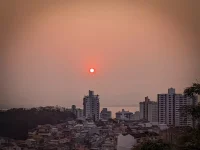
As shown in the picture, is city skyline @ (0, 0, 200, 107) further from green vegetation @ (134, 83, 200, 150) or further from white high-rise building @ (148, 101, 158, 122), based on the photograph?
green vegetation @ (134, 83, 200, 150)

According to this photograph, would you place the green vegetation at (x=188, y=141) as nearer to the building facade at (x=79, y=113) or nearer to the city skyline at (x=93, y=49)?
the city skyline at (x=93, y=49)

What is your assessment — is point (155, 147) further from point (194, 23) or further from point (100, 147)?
point (194, 23)

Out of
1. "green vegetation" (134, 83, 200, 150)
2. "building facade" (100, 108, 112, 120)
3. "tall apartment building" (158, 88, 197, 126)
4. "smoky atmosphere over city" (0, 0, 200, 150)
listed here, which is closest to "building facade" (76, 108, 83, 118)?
"smoky atmosphere over city" (0, 0, 200, 150)

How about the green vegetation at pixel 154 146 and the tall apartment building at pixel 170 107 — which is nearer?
the green vegetation at pixel 154 146

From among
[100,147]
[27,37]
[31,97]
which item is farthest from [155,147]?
[27,37]

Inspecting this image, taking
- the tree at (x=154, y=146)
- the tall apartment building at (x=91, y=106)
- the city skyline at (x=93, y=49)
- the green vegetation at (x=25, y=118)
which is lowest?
the tree at (x=154, y=146)

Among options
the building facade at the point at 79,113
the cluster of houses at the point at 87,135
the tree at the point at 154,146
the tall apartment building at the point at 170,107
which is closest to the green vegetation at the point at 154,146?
the tree at the point at 154,146
